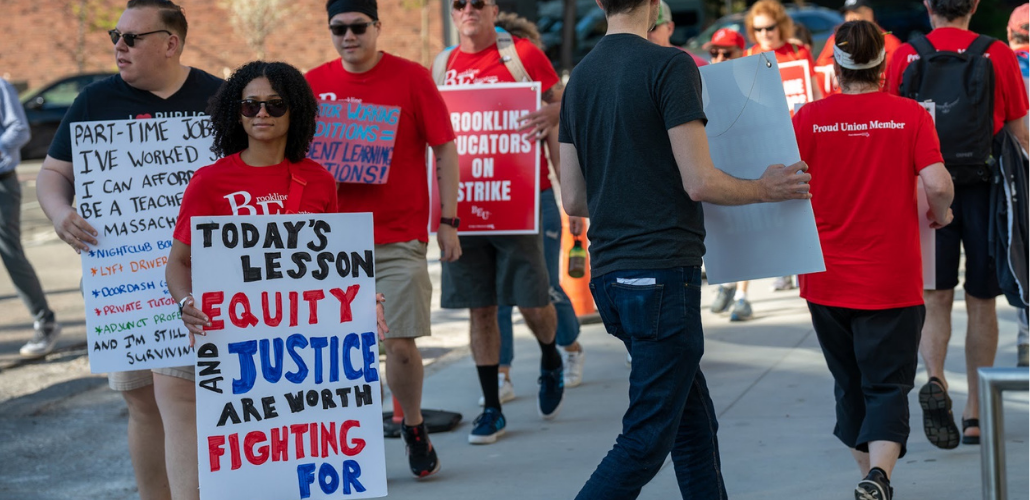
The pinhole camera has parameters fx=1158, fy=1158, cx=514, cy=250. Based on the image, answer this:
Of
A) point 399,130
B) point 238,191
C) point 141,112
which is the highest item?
point 141,112

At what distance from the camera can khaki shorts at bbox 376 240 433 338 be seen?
481 centimetres

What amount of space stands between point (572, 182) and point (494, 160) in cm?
216

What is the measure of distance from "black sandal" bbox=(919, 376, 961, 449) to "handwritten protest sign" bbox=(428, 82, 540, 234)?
1974mm

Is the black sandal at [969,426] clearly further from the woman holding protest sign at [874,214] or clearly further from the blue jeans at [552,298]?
the blue jeans at [552,298]

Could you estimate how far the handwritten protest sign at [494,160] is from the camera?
567 cm

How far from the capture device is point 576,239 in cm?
654

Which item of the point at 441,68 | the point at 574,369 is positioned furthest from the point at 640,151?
the point at 574,369

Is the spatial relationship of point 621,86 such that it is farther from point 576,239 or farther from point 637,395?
point 576,239

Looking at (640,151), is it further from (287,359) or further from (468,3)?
(468,3)

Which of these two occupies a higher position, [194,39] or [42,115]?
[194,39]

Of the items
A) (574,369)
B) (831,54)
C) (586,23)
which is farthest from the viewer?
(586,23)

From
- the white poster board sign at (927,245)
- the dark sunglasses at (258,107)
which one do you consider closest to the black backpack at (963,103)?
the white poster board sign at (927,245)

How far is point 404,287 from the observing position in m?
4.87

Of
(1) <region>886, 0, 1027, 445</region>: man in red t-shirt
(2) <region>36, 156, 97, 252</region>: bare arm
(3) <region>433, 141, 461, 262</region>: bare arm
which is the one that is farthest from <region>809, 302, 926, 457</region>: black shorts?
(2) <region>36, 156, 97, 252</region>: bare arm
